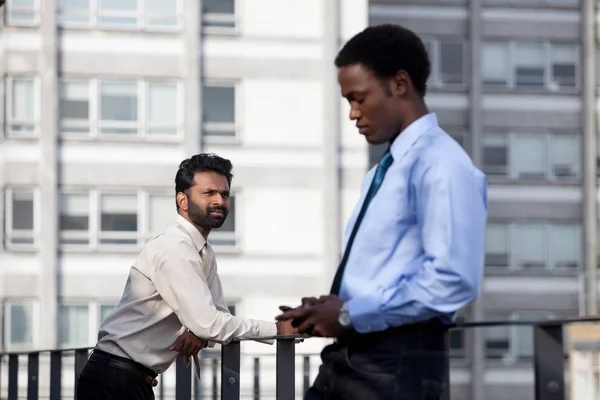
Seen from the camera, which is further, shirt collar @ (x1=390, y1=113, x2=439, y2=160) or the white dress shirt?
the white dress shirt

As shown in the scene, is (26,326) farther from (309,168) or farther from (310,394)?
(310,394)

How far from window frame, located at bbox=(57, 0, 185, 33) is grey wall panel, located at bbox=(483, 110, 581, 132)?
10.3 m

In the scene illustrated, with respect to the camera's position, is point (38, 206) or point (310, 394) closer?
point (310, 394)

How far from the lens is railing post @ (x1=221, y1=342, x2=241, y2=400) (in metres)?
A: 4.78

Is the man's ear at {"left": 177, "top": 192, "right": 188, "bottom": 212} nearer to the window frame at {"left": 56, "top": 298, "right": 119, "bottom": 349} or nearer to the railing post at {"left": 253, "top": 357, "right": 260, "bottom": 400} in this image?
the railing post at {"left": 253, "top": 357, "right": 260, "bottom": 400}

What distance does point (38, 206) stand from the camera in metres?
32.0

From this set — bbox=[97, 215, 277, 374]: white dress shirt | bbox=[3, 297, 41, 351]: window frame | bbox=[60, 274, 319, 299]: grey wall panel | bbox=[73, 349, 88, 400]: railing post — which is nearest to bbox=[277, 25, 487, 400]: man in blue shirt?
bbox=[97, 215, 277, 374]: white dress shirt

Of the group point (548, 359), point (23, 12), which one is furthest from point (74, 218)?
point (548, 359)

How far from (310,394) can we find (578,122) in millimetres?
37105

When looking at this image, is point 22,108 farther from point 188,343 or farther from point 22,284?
point 188,343

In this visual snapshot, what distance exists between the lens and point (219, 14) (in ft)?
110

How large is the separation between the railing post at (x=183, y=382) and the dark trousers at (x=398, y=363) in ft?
9.94

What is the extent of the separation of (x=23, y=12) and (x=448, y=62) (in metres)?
12.7

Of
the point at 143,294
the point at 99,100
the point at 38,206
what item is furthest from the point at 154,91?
the point at 143,294
